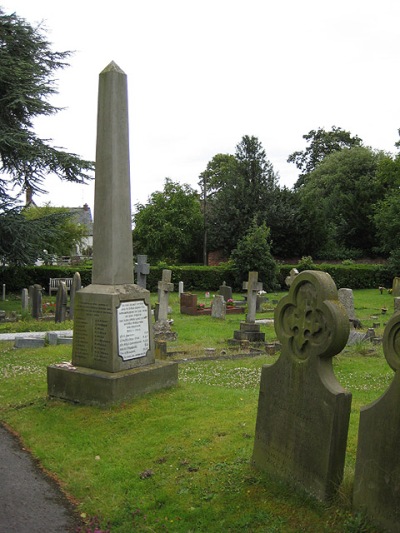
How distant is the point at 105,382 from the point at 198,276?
2868 cm

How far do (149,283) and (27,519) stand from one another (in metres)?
30.4

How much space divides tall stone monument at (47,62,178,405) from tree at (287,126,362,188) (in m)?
61.5

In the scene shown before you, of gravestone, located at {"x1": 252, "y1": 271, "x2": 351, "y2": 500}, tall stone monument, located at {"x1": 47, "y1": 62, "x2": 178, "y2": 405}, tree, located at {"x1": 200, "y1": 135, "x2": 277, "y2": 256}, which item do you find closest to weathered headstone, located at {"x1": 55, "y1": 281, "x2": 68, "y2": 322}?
tall stone monument, located at {"x1": 47, "y1": 62, "x2": 178, "y2": 405}

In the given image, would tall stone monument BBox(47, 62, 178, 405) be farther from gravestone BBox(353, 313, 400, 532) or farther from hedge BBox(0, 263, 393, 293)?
hedge BBox(0, 263, 393, 293)

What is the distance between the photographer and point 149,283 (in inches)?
1379

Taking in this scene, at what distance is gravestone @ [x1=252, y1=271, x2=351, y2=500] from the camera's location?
420 cm

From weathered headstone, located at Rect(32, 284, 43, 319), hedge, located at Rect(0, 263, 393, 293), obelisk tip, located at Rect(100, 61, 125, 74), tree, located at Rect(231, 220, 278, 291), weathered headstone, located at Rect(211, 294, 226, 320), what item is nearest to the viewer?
obelisk tip, located at Rect(100, 61, 125, 74)

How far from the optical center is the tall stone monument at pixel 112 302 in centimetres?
754

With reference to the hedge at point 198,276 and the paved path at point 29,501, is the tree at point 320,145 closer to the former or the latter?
the hedge at point 198,276

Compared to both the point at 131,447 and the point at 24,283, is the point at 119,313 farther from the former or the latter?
the point at 24,283

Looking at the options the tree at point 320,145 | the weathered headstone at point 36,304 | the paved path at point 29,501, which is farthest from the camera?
the tree at point 320,145

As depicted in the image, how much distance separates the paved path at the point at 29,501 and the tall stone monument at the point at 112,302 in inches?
63.6

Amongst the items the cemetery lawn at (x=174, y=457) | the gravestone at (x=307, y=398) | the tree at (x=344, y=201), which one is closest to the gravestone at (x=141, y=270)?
the cemetery lawn at (x=174, y=457)

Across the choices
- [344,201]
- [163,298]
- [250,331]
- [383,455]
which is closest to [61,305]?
[163,298]
